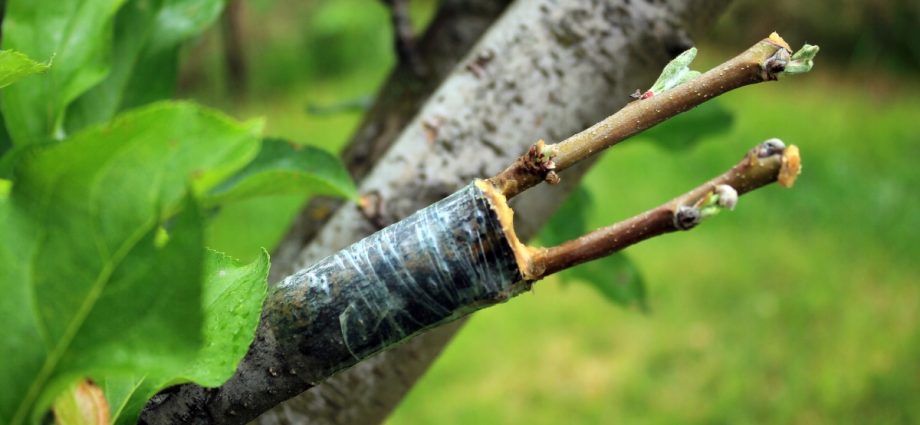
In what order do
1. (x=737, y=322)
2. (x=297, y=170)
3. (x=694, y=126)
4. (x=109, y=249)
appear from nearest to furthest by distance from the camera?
(x=109, y=249) → (x=297, y=170) → (x=694, y=126) → (x=737, y=322)

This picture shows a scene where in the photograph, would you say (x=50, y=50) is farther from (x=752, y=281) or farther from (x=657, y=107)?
(x=752, y=281)

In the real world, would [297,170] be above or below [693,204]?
below

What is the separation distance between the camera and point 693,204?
344 mm

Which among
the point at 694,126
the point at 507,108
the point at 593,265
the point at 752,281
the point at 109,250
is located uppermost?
the point at 109,250

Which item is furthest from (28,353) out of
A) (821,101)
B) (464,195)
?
(821,101)

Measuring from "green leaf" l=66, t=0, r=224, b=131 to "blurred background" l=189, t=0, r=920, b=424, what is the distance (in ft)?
1.23

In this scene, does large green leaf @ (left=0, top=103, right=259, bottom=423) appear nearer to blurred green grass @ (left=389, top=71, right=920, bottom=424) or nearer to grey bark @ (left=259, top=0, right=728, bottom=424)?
grey bark @ (left=259, top=0, right=728, bottom=424)

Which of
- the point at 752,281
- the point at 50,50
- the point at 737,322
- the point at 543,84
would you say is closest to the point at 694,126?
the point at 543,84

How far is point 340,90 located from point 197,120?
433 centimetres

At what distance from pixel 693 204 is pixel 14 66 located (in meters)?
0.31

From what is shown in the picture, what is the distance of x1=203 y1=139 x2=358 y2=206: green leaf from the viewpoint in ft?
1.74

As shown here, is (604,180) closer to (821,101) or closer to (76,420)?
(821,101)

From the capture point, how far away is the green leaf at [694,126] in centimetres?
92

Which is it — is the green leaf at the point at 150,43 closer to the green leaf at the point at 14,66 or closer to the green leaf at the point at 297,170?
the green leaf at the point at 297,170
